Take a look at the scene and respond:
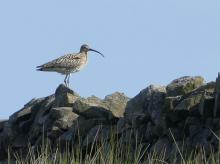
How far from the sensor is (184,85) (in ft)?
70.0

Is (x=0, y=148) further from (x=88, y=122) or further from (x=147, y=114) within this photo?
(x=147, y=114)

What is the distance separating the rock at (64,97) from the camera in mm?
24984

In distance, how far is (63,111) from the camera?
24.2m

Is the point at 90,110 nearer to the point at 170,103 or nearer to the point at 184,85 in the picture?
the point at 184,85

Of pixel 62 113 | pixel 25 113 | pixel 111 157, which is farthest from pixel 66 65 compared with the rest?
pixel 111 157

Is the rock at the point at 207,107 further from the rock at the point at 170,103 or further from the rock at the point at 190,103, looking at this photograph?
the rock at the point at 170,103

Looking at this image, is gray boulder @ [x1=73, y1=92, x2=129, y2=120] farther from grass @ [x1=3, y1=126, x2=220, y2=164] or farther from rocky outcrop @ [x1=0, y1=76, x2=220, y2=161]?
grass @ [x1=3, y1=126, x2=220, y2=164]

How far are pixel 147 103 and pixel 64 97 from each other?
393 cm

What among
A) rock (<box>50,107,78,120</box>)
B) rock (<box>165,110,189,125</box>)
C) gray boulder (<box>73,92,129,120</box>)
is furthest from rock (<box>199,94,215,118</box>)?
rock (<box>50,107,78,120</box>)

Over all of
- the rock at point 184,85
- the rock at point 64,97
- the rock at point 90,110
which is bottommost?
the rock at point 90,110

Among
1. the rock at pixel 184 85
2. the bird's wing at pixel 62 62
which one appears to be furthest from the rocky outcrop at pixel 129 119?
the bird's wing at pixel 62 62

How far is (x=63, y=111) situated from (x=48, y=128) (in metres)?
0.55

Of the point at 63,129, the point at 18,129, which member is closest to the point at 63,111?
the point at 63,129

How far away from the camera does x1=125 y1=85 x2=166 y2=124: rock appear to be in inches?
826
